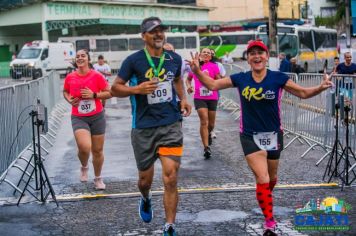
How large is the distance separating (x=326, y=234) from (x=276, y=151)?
92 cm

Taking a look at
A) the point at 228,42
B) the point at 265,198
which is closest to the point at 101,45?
the point at 228,42

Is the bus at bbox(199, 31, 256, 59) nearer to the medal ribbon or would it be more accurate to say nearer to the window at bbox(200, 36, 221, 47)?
the window at bbox(200, 36, 221, 47)

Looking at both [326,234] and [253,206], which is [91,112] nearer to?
[253,206]

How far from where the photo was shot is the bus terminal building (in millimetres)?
53062

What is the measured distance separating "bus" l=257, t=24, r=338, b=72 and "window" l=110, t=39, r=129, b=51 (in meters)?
12.3

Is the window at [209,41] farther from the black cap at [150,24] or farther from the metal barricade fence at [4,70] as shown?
the black cap at [150,24]

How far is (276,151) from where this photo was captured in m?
6.61

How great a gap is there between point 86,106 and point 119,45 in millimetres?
46548

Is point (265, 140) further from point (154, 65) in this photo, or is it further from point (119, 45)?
point (119, 45)

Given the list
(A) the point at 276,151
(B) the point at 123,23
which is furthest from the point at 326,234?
(B) the point at 123,23

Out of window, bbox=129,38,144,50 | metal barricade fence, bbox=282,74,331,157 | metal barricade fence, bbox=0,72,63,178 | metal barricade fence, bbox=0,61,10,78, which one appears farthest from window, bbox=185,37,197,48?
metal barricade fence, bbox=0,72,63,178

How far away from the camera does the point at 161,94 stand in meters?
6.48

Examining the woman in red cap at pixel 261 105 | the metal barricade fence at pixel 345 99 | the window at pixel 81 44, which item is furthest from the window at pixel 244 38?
the woman in red cap at pixel 261 105

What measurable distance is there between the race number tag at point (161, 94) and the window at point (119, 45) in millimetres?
48796
